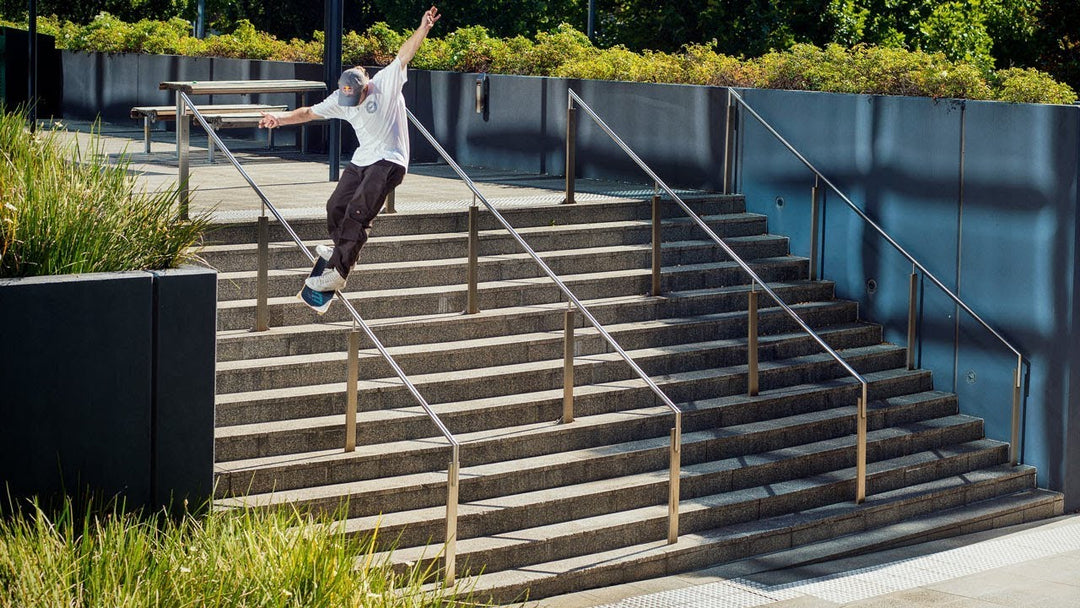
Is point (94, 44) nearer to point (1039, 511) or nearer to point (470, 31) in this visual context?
point (470, 31)

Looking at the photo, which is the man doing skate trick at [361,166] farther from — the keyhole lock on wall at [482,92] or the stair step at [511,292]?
the keyhole lock on wall at [482,92]

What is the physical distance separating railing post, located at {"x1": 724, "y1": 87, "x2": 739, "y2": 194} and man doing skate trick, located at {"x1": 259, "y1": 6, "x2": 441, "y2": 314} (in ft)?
18.0

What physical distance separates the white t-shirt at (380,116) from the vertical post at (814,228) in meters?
5.24

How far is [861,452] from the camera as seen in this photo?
10.9m

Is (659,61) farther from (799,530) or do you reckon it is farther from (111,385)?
(111,385)

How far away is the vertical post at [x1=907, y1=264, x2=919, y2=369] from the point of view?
42.8 feet

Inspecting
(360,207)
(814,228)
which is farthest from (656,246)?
(360,207)

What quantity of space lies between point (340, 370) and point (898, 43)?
1909 cm

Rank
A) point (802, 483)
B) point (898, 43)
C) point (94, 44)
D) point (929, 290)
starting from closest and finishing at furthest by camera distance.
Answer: point (802, 483) < point (929, 290) < point (94, 44) < point (898, 43)

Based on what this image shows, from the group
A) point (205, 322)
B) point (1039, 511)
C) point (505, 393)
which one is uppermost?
point (205, 322)

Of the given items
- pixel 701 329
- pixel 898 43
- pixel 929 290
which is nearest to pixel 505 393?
pixel 701 329

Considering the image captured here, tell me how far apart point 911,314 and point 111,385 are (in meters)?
7.71

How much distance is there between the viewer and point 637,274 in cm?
1277

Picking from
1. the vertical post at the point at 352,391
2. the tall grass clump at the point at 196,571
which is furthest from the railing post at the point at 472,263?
the tall grass clump at the point at 196,571
